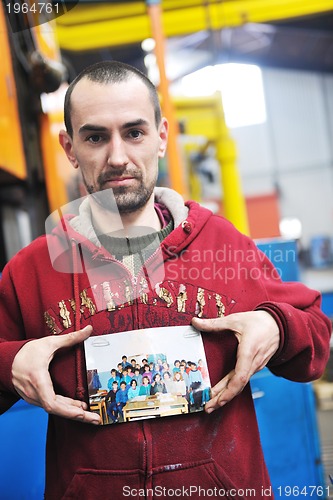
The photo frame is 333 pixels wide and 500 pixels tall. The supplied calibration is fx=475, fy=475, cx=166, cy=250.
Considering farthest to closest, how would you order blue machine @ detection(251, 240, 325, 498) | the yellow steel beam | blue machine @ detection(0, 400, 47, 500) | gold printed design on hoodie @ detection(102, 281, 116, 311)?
blue machine @ detection(251, 240, 325, 498) < blue machine @ detection(0, 400, 47, 500) < the yellow steel beam < gold printed design on hoodie @ detection(102, 281, 116, 311)

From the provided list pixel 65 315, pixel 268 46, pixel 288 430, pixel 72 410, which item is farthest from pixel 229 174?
pixel 268 46

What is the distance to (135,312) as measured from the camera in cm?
71

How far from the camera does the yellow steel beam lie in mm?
915

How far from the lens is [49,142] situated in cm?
134

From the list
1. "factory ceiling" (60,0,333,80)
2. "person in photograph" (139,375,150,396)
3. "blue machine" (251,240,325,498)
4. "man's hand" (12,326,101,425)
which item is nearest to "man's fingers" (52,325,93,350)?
"man's hand" (12,326,101,425)

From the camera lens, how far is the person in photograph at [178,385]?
2.18 ft

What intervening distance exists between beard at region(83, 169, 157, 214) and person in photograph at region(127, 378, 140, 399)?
240 mm

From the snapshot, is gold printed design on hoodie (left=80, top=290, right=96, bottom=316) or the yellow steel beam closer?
gold printed design on hoodie (left=80, top=290, right=96, bottom=316)

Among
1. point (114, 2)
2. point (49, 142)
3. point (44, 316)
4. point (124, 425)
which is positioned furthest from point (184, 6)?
point (124, 425)

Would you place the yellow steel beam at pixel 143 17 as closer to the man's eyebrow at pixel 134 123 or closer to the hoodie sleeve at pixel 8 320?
the man's eyebrow at pixel 134 123

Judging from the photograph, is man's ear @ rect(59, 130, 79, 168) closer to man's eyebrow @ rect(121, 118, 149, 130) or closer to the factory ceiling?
man's eyebrow @ rect(121, 118, 149, 130)

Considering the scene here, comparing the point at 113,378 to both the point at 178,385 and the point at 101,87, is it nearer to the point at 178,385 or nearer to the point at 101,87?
the point at 178,385

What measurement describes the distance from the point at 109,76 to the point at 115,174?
13cm

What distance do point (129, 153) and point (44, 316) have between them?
0.98ft
